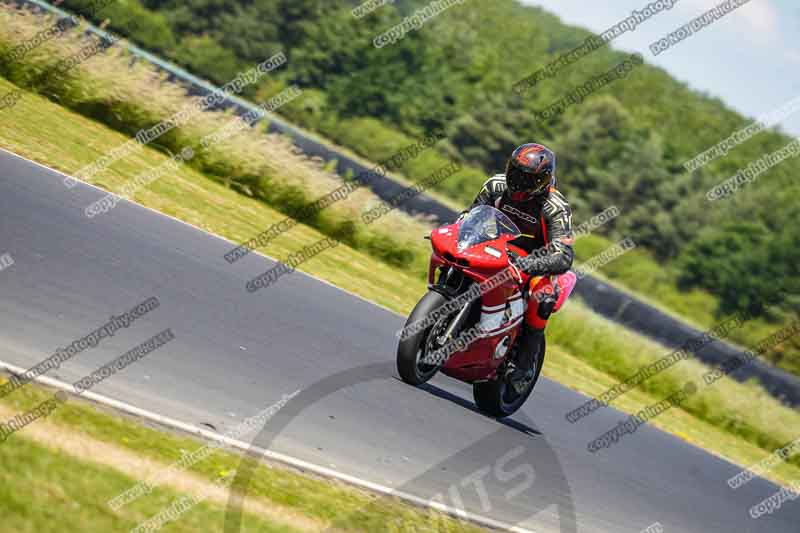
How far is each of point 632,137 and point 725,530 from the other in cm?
6479

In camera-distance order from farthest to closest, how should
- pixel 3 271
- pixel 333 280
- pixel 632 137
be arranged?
pixel 632 137, pixel 333 280, pixel 3 271

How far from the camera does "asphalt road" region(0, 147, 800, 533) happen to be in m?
6.26

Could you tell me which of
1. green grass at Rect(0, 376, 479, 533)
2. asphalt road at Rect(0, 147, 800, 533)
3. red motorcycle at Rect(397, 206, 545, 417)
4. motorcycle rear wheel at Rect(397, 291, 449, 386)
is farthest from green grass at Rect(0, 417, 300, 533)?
red motorcycle at Rect(397, 206, 545, 417)

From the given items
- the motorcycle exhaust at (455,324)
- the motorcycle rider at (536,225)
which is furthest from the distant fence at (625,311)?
the motorcycle exhaust at (455,324)

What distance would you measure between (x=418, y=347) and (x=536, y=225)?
1557 mm

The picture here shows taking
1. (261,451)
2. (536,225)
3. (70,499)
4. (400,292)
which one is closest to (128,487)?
(70,499)

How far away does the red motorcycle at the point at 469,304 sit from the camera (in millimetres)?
7406

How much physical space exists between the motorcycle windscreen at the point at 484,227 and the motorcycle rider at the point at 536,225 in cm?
29

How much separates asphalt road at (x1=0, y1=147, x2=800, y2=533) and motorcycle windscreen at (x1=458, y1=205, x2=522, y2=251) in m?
1.48

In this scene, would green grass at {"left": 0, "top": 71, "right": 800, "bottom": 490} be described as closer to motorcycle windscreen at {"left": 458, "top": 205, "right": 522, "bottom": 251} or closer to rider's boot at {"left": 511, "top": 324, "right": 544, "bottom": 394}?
rider's boot at {"left": 511, "top": 324, "right": 544, "bottom": 394}

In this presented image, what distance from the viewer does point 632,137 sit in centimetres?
7056

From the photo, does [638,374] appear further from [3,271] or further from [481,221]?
[3,271]

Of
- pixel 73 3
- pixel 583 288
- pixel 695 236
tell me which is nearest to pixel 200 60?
pixel 73 3

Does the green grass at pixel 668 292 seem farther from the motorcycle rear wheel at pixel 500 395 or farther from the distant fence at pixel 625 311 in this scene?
the motorcycle rear wheel at pixel 500 395
